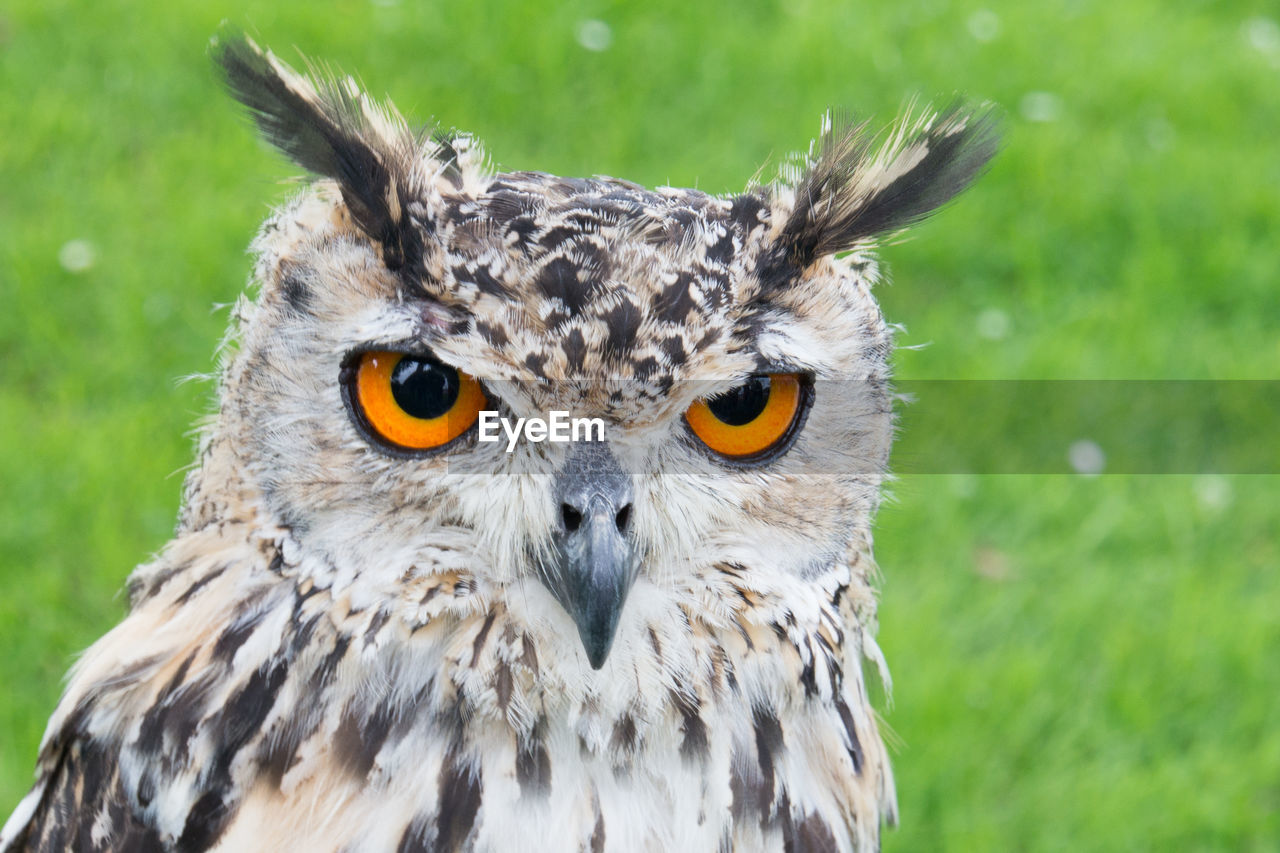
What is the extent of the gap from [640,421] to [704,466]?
115mm

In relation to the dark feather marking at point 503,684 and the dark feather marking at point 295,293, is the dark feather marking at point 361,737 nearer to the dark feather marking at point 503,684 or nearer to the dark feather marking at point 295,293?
the dark feather marking at point 503,684

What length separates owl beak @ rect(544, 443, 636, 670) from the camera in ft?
4.20

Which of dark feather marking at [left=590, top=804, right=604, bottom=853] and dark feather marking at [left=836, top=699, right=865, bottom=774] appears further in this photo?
dark feather marking at [left=836, top=699, right=865, bottom=774]

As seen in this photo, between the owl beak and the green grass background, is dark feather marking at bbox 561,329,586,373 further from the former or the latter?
the green grass background

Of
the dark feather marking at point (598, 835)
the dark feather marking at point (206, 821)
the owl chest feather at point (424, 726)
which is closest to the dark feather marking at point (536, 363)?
the owl chest feather at point (424, 726)

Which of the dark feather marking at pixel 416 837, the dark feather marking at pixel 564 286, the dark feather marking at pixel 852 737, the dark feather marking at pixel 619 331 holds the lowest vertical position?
the dark feather marking at pixel 416 837

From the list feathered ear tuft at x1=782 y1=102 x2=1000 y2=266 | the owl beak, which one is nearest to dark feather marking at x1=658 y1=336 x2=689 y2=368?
the owl beak

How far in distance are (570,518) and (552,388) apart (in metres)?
0.14

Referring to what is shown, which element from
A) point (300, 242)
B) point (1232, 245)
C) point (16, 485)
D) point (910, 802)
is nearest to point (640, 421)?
point (300, 242)

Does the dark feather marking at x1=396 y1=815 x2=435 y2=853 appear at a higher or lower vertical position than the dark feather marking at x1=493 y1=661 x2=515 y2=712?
lower

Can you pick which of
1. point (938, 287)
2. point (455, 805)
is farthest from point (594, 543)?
point (938, 287)

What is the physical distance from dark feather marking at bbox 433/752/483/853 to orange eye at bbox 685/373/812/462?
46cm

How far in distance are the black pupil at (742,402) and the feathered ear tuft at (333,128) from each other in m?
0.39

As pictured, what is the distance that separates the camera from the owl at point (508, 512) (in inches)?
51.6
